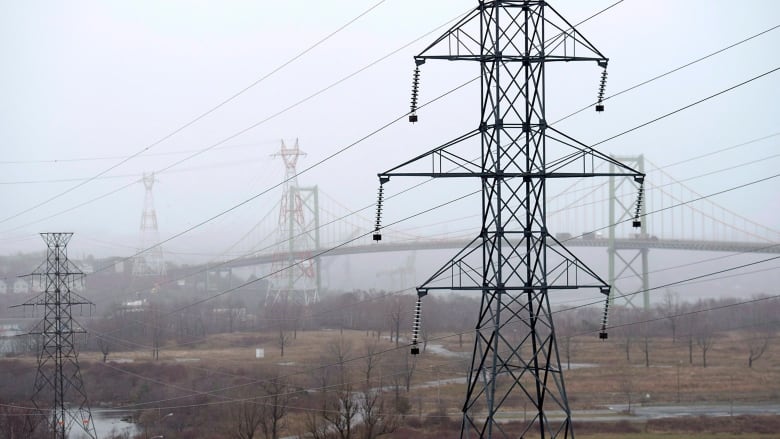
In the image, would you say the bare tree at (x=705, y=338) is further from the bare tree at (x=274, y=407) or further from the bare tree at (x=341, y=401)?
the bare tree at (x=274, y=407)

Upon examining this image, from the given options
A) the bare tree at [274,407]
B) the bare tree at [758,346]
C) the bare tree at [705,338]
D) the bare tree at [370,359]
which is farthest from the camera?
the bare tree at [705,338]

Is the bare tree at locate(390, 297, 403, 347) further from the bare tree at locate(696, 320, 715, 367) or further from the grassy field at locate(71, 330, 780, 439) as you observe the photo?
the bare tree at locate(696, 320, 715, 367)

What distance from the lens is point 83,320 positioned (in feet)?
189

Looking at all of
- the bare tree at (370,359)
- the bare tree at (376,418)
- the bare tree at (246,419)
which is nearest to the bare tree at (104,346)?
the bare tree at (370,359)

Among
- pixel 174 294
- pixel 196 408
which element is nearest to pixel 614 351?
pixel 196 408

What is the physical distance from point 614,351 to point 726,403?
10.2 metres

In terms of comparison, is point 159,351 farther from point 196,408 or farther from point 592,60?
point 592,60

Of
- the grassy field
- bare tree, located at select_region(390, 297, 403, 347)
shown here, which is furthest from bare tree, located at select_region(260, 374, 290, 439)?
bare tree, located at select_region(390, 297, 403, 347)

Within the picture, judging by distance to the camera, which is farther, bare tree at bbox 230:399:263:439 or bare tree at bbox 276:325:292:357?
bare tree at bbox 276:325:292:357

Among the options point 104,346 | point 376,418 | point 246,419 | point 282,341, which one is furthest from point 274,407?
point 104,346

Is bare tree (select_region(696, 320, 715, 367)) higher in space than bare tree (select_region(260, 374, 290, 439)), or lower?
higher

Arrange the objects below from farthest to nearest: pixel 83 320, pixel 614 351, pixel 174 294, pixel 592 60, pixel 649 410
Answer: pixel 174 294, pixel 83 320, pixel 614 351, pixel 649 410, pixel 592 60

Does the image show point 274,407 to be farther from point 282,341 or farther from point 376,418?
point 282,341

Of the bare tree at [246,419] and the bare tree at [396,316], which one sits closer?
the bare tree at [246,419]
